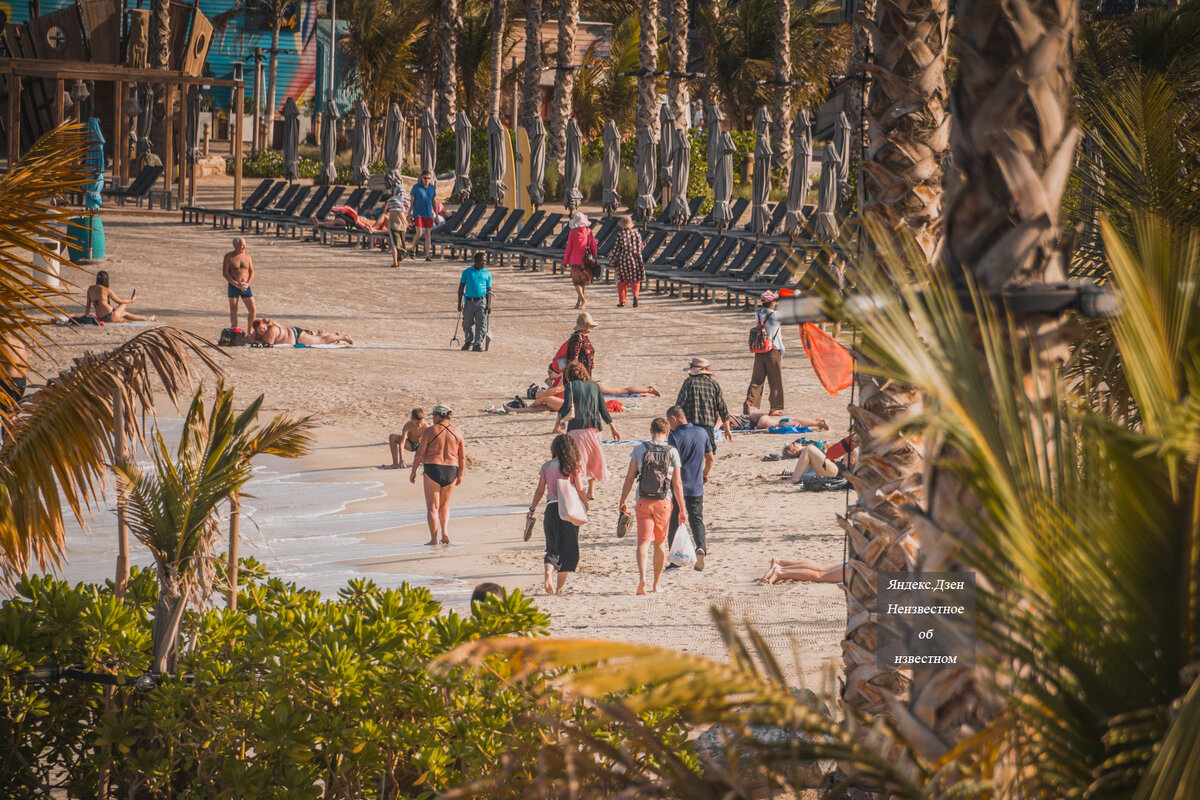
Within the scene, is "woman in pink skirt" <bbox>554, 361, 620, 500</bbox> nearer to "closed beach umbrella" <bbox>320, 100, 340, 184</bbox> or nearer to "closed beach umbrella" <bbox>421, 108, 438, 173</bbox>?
"closed beach umbrella" <bbox>421, 108, 438, 173</bbox>

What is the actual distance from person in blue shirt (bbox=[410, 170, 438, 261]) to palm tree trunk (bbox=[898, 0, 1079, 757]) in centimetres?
2562

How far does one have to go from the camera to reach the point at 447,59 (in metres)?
38.4

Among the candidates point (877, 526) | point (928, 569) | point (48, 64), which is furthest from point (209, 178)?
point (928, 569)

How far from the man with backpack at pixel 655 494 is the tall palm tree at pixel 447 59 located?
27.9 meters

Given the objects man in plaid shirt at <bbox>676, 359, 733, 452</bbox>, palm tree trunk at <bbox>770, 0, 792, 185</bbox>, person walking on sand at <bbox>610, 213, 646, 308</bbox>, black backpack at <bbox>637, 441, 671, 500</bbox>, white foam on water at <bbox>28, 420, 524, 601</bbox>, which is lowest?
white foam on water at <bbox>28, 420, 524, 601</bbox>

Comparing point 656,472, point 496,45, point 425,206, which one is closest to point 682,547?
point 656,472

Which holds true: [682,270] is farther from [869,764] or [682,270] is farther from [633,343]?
[869,764]

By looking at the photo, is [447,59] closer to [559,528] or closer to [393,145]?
[393,145]

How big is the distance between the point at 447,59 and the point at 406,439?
86.8ft

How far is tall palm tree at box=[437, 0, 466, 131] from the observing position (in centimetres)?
3744

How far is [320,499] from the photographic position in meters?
13.2

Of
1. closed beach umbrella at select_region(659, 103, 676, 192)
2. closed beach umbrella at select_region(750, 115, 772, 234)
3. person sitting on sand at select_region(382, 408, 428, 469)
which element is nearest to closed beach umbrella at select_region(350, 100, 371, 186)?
closed beach umbrella at select_region(659, 103, 676, 192)

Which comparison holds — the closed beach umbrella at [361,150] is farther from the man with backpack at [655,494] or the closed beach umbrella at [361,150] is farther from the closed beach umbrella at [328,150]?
the man with backpack at [655,494]

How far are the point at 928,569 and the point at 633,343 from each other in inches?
708
